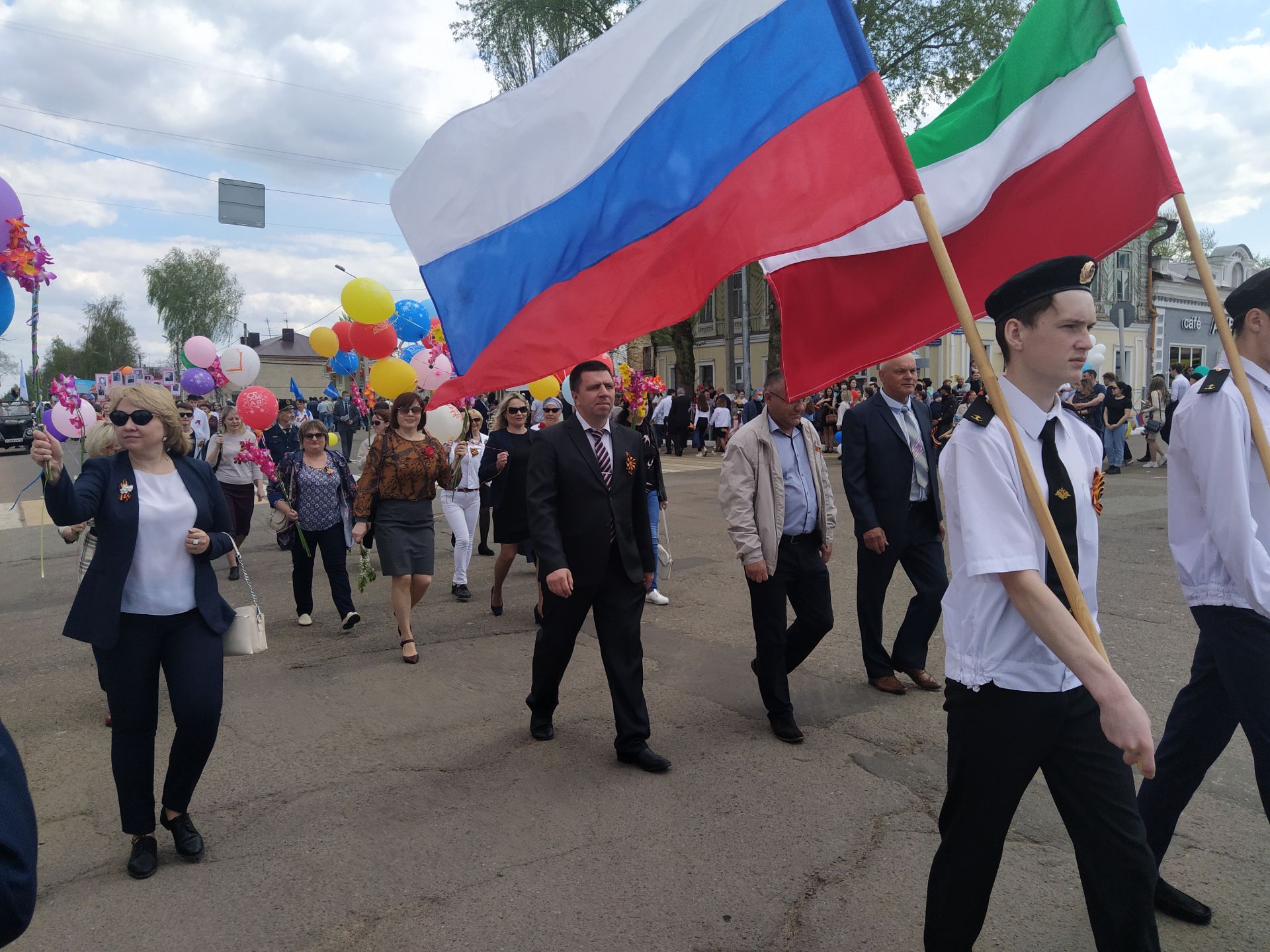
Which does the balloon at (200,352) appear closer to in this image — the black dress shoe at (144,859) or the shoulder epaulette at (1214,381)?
the black dress shoe at (144,859)

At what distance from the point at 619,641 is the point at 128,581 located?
7.22ft

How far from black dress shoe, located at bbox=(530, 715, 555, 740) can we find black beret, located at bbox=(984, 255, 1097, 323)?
11.1 feet

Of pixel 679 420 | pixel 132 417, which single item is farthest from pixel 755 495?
pixel 679 420

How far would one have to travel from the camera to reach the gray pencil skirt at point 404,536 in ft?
21.7

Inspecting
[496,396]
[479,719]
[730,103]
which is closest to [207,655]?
[479,719]

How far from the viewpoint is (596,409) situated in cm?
467

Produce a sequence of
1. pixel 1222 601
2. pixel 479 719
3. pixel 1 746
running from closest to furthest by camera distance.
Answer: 1. pixel 1 746
2. pixel 1222 601
3. pixel 479 719

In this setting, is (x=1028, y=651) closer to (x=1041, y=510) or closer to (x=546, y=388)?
(x=1041, y=510)

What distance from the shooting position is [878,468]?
18.2 ft

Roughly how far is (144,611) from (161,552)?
244mm

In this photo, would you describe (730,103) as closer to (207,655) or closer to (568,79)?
(568,79)

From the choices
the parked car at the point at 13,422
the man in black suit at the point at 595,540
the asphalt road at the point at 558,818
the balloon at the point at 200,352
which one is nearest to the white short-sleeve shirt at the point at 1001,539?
the asphalt road at the point at 558,818

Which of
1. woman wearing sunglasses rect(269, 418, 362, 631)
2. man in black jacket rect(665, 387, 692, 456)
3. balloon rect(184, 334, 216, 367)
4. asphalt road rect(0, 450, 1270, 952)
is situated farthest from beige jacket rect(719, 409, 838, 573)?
man in black jacket rect(665, 387, 692, 456)

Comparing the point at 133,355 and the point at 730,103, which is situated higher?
the point at 133,355
